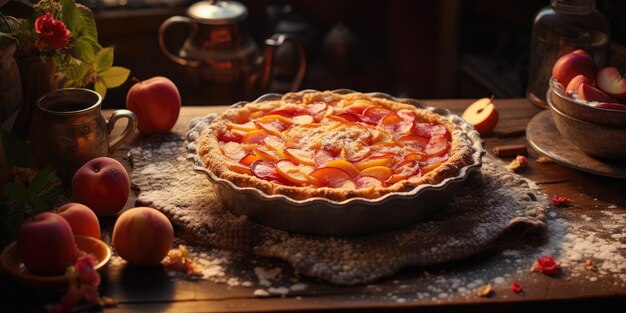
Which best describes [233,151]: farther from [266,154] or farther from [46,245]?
[46,245]

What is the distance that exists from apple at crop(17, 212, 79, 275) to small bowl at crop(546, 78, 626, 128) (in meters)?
1.25

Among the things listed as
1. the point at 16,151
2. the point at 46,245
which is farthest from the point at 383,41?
the point at 46,245

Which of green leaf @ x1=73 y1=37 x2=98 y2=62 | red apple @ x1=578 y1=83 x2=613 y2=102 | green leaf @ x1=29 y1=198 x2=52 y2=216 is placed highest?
green leaf @ x1=73 y1=37 x2=98 y2=62

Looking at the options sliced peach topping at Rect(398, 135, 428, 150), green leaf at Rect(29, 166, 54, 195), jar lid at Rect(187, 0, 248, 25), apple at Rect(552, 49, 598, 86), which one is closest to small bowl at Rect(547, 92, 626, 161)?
apple at Rect(552, 49, 598, 86)

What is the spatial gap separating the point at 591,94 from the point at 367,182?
0.68 meters

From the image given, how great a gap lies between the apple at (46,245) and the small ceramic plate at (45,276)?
0.02 metres

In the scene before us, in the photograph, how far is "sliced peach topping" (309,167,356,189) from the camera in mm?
1783

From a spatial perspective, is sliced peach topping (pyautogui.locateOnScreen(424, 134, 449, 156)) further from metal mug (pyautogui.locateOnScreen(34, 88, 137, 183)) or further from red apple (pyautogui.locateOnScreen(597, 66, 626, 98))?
metal mug (pyautogui.locateOnScreen(34, 88, 137, 183))

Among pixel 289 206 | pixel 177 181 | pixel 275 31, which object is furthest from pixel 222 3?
pixel 289 206

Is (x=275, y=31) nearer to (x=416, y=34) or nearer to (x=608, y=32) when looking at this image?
(x=416, y=34)

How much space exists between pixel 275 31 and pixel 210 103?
1.08 m

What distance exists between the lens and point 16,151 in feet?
6.12

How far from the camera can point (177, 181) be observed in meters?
2.01

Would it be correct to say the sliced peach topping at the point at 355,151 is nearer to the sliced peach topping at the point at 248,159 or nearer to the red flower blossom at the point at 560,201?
the sliced peach topping at the point at 248,159
